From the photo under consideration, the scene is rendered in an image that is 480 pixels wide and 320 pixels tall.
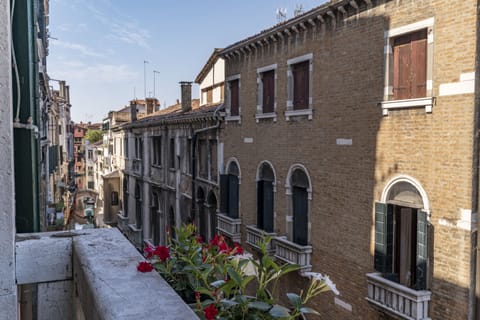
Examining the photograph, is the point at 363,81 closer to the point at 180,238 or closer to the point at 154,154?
the point at 180,238

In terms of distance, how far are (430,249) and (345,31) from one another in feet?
17.4

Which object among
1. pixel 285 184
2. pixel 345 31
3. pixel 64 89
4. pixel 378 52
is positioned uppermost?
pixel 64 89

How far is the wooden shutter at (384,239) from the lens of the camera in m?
9.19

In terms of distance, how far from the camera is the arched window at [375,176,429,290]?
9016 millimetres

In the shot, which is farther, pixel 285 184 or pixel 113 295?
pixel 285 184

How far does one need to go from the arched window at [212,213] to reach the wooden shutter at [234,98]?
12.7 feet

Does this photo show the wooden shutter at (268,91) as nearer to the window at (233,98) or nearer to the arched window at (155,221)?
the window at (233,98)

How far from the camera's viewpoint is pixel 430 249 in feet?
27.2

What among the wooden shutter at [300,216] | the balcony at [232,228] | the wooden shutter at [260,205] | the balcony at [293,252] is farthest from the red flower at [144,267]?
the balcony at [232,228]

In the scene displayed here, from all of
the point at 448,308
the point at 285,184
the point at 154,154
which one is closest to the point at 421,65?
the point at 448,308

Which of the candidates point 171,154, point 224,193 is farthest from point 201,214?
point 171,154

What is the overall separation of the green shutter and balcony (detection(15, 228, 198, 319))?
6778 mm

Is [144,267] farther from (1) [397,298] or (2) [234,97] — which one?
(2) [234,97]

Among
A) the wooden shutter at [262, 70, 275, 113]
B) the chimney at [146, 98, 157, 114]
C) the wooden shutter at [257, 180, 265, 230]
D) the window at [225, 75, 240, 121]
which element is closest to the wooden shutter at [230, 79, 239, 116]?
the window at [225, 75, 240, 121]
